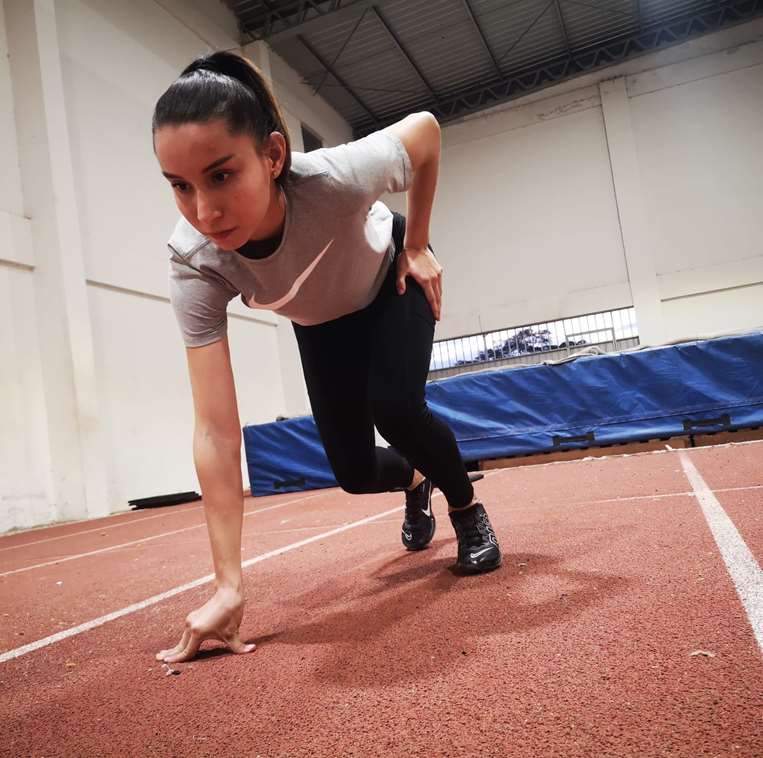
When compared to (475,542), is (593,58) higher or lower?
higher

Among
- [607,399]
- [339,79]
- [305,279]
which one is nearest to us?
[305,279]

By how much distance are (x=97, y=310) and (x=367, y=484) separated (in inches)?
293

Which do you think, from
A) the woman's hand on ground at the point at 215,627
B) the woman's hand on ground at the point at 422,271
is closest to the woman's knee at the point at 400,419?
the woman's hand on ground at the point at 422,271

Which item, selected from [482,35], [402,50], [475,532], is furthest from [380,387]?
[482,35]

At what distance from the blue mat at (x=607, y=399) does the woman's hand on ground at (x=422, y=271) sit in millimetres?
4860

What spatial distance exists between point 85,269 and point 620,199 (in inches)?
432

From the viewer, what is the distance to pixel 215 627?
62.7 inches

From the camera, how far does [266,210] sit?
1.47 metres

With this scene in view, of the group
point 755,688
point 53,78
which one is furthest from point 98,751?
point 53,78

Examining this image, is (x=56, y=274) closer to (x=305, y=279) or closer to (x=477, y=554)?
(x=305, y=279)

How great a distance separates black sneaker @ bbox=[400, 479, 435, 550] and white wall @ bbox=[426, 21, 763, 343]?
1240 cm

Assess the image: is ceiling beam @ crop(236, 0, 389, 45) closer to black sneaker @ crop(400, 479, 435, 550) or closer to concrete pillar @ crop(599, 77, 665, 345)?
concrete pillar @ crop(599, 77, 665, 345)

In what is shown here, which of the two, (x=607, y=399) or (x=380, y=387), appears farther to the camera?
(x=607, y=399)

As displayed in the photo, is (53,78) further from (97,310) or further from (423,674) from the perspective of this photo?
(423,674)
